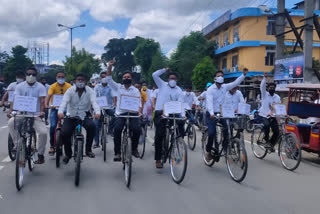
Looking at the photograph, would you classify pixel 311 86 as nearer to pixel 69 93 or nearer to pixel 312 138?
pixel 312 138

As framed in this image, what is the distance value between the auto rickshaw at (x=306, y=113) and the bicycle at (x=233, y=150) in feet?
7.03

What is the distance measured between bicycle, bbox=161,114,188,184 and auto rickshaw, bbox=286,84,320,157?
3318mm

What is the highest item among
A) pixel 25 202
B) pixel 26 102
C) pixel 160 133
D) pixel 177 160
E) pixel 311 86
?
pixel 311 86

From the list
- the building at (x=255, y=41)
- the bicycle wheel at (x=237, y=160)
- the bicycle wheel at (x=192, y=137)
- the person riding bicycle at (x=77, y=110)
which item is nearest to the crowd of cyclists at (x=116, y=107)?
the person riding bicycle at (x=77, y=110)

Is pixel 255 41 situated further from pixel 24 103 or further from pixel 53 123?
pixel 24 103

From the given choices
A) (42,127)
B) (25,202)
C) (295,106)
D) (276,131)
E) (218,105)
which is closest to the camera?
A: (25,202)

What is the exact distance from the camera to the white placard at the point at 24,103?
5.77 m

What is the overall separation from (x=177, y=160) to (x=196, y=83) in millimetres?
25967

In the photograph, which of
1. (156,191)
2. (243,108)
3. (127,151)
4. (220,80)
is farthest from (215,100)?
(156,191)

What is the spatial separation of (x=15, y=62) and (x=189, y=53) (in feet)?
119

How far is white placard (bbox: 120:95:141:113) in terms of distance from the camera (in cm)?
605

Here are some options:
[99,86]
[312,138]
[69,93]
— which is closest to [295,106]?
[312,138]

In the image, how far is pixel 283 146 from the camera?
7.14 metres

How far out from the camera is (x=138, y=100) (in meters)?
6.11
